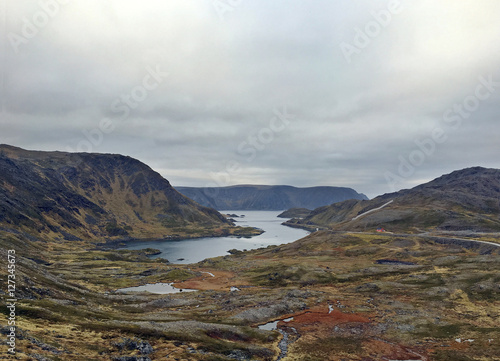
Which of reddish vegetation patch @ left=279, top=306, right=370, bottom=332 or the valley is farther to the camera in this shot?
reddish vegetation patch @ left=279, top=306, right=370, bottom=332

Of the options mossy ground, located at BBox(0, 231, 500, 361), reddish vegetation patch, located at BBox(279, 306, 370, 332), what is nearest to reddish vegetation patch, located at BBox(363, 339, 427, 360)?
mossy ground, located at BBox(0, 231, 500, 361)

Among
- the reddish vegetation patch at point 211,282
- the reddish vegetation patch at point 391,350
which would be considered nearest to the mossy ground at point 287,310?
the reddish vegetation patch at point 391,350

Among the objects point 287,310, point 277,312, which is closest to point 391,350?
point 287,310

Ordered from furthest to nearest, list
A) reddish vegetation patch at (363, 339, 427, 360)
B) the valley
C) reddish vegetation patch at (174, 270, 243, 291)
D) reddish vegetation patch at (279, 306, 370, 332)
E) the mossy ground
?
reddish vegetation patch at (174, 270, 243, 291) < reddish vegetation patch at (279, 306, 370, 332) < reddish vegetation patch at (363, 339, 427, 360) < the mossy ground < the valley

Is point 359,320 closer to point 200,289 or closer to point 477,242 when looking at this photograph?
point 200,289

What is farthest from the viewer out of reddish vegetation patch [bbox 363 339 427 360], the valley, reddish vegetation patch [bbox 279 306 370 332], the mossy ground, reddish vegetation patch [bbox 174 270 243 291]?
reddish vegetation patch [bbox 174 270 243 291]

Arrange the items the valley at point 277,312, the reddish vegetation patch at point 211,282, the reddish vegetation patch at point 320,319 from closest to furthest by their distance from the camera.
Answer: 1. the valley at point 277,312
2. the reddish vegetation patch at point 320,319
3. the reddish vegetation patch at point 211,282

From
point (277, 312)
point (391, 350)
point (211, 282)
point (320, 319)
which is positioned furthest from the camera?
point (211, 282)

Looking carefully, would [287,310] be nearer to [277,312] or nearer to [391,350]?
[277,312]

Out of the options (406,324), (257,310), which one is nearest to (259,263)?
(257,310)

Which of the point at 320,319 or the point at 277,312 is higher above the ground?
the point at 320,319

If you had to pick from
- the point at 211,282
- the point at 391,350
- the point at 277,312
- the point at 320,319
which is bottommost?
the point at 211,282

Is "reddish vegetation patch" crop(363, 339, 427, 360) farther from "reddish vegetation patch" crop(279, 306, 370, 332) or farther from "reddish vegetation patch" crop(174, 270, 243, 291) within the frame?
"reddish vegetation patch" crop(174, 270, 243, 291)

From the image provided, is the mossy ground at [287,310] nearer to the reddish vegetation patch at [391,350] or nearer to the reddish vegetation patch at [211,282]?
the reddish vegetation patch at [391,350]
